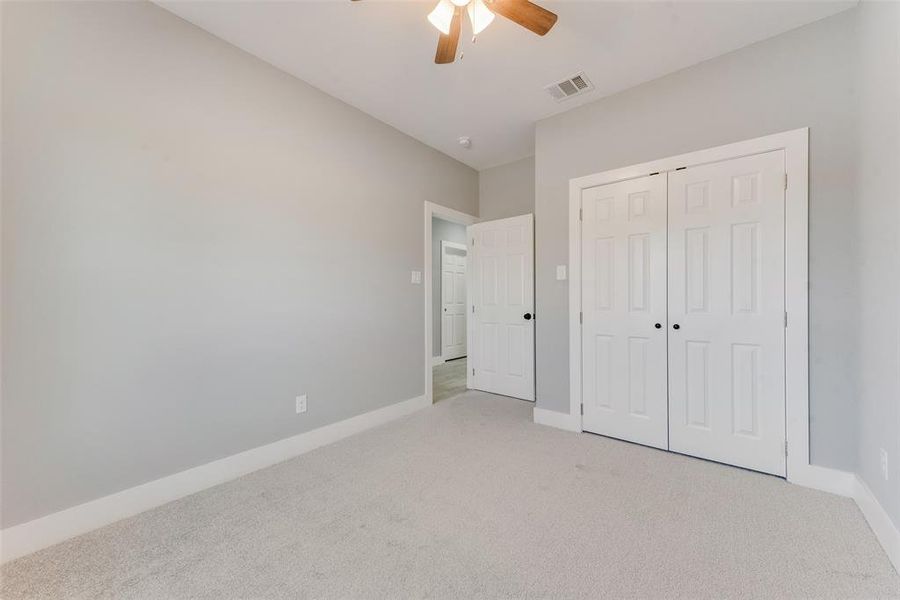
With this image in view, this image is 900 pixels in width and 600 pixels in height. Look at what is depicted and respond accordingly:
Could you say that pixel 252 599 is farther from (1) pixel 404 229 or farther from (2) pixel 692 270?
(2) pixel 692 270

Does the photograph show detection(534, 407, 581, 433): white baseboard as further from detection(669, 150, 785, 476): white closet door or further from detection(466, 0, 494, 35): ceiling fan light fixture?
detection(466, 0, 494, 35): ceiling fan light fixture

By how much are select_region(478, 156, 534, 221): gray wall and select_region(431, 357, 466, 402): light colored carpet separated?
2118 millimetres

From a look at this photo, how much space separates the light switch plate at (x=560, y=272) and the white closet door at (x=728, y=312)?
765 millimetres

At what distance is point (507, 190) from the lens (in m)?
4.06

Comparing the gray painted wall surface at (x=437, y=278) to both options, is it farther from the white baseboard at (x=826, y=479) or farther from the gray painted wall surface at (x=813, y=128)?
the white baseboard at (x=826, y=479)

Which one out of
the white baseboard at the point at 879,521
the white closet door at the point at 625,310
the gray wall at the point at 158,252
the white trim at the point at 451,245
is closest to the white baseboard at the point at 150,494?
the gray wall at the point at 158,252

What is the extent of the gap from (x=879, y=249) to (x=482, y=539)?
2.24 m

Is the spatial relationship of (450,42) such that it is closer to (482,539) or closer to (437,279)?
(482,539)

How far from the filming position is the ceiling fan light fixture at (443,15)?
1556 millimetres

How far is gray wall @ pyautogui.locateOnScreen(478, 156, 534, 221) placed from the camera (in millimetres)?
3889

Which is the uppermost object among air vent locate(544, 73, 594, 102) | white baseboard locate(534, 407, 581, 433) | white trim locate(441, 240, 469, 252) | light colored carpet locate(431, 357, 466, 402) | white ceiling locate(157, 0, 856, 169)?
white ceiling locate(157, 0, 856, 169)

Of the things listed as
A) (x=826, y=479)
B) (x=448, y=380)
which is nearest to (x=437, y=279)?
(x=448, y=380)

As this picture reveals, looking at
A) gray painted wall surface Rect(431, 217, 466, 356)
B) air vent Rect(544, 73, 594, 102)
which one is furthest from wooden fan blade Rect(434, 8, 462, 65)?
gray painted wall surface Rect(431, 217, 466, 356)

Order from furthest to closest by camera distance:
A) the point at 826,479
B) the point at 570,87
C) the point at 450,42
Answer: the point at 570,87
the point at 826,479
the point at 450,42
